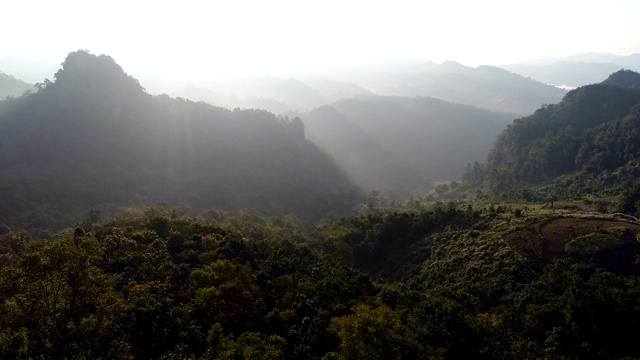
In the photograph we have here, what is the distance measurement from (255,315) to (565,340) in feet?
95.3

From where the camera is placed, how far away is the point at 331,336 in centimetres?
3080

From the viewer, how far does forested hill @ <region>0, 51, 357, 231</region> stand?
337 feet

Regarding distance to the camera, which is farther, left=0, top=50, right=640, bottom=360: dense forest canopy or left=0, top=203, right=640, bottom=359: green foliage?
left=0, top=50, right=640, bottom=360: dense forest canopy

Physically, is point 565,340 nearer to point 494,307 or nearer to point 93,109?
point 494,307

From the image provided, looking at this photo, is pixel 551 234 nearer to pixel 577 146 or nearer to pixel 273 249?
pixel 273 249

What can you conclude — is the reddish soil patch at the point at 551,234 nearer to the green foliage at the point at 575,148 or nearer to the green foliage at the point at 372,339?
the green foliage at the point at 372,339

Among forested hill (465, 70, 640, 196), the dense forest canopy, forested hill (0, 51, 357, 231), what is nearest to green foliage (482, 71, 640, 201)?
forested hill (465, 70, 640, 196)

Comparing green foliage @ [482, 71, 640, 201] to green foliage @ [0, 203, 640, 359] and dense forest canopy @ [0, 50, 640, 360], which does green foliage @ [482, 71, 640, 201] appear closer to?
dense forest canopy @ [0, 50, 640, 360]

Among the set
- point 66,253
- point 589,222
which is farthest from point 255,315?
point 589,222

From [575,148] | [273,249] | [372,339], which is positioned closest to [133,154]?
[273,249]

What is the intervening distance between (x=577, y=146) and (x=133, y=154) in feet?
451

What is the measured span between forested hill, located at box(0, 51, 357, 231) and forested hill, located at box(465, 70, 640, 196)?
58.7m

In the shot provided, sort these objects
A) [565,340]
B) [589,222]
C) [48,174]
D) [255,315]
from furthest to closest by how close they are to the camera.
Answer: [48,174]
[589,222]
[565,340]
[255,315]

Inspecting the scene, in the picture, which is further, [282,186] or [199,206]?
[282,186]
